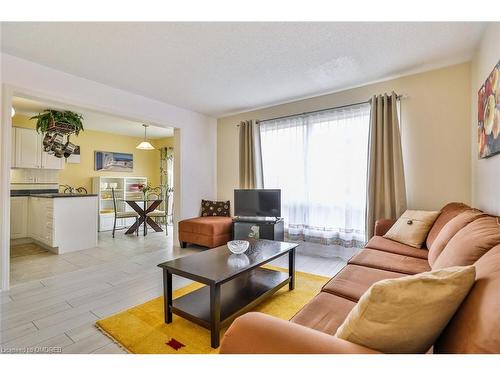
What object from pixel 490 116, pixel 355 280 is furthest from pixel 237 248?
pixel 490 116

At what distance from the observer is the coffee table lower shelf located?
1.74 m

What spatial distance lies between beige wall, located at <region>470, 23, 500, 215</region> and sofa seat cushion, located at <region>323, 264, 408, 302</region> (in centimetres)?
106

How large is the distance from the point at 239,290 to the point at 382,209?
6.90 ft

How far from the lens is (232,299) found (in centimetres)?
196

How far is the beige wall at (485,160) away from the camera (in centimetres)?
190

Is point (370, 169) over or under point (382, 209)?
over

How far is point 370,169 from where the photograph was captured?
312 cm

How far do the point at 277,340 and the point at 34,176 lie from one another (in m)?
6.29

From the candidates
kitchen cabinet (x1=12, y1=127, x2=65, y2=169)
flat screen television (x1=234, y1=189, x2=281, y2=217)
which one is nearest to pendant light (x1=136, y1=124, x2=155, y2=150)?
kitchen cabinet (x1=12, y1=127, x2=65, y2=169)

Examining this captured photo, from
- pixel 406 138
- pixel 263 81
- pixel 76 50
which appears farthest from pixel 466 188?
pixel 76 50

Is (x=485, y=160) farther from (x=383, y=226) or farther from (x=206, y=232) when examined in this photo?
(x=206, y=232)

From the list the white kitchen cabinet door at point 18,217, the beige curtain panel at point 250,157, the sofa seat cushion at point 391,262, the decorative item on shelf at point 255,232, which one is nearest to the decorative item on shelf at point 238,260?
the sofa seat cushion at point 391,262

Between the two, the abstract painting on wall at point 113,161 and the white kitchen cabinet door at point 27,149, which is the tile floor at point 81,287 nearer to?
the white kitchen cabinet door at point 27,149
